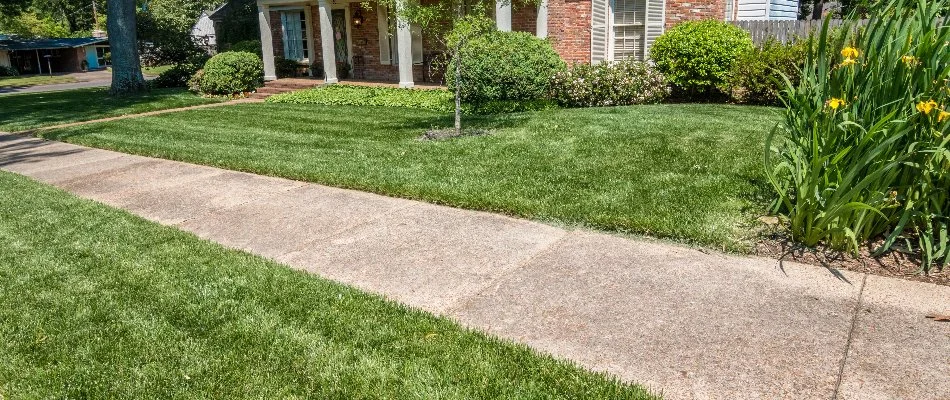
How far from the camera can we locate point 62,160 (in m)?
9.26

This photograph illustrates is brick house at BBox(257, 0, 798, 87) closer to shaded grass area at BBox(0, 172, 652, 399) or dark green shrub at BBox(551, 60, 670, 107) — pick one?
dark green shrub at BBox(551, 60, 670, 107)

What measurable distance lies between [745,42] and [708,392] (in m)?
11.3

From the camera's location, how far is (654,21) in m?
14.1

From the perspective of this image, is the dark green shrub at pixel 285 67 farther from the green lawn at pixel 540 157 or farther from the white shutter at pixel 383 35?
the green lawn at pixel 540 157

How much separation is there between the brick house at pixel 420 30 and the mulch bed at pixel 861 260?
7080 mm

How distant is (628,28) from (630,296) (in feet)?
38.6

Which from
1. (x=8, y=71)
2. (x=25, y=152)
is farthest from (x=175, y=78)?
(x=8, y=71)

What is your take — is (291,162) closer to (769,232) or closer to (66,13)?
(769,232)

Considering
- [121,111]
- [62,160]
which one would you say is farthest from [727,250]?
[121,111]

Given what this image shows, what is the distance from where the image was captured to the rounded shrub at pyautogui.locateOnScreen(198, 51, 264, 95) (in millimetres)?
18078

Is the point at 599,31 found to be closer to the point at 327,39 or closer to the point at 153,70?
the point at 327,39

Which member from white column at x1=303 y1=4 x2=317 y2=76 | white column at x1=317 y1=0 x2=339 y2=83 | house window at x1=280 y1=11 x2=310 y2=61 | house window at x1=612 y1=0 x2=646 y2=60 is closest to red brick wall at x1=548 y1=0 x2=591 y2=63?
house window at x1=612 y1=0 x2=646 y2=60

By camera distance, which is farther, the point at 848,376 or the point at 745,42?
the point at 745,42

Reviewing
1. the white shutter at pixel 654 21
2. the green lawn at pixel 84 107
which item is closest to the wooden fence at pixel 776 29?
the white shutter at pixel 654 21
